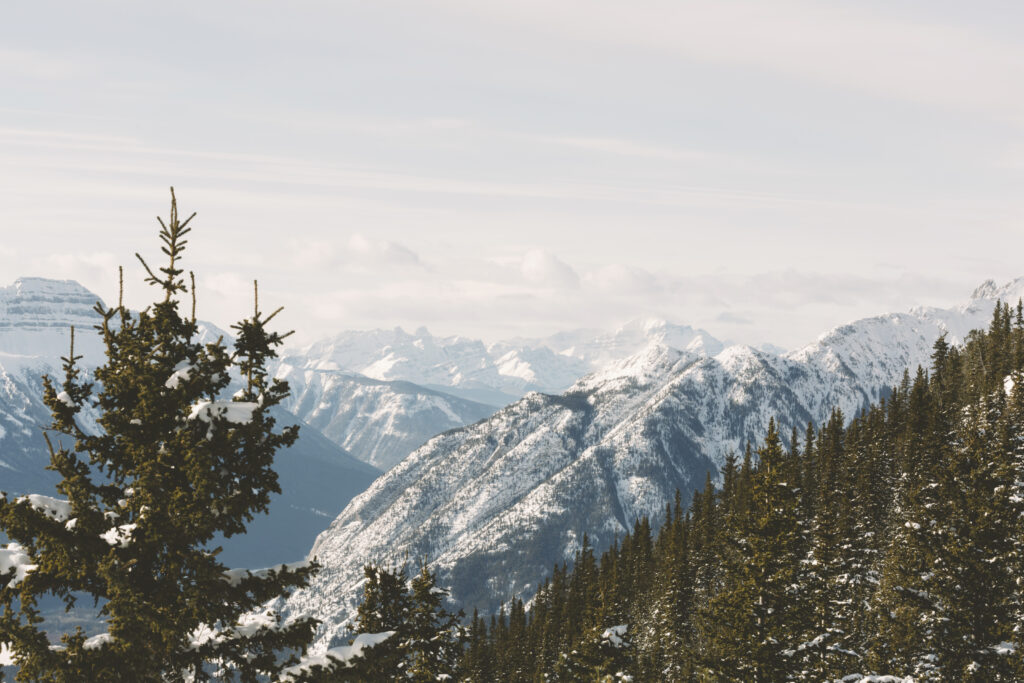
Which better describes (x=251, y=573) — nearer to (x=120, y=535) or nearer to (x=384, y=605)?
(x=120, y=535)

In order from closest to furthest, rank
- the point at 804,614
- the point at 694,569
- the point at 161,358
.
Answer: the point at 161,358 < the point at 804,614 < the point at 694,569

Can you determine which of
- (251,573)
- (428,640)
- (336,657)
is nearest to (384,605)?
(428,640)

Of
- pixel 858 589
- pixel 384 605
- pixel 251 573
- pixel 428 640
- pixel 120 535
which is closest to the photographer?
pixel 120 535

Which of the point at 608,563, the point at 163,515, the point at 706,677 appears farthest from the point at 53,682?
the point at 608,563

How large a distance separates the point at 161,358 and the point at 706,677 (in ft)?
92.0

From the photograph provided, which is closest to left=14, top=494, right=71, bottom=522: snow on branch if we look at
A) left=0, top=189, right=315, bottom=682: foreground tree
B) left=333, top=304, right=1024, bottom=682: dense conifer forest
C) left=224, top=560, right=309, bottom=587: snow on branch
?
left=0, top=189, right=315, bottom=682: foreground tree

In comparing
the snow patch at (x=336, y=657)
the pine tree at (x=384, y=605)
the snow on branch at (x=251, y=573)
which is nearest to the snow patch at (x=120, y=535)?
the snow on branch at (x=251, y=573)

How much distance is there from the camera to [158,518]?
13.2 meters

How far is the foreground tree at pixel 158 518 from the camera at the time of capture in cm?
1277

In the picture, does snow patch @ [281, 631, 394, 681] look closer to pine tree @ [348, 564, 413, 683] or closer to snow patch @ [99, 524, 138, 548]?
snow patch @ [99, 524, 138, 548]

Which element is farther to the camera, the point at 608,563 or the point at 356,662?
the point at 608,563

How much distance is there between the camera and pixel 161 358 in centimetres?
1404

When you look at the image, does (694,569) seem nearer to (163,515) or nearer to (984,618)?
(984,618)

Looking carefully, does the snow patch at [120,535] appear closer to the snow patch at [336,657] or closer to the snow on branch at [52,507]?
the snow on branch at [52,507]
